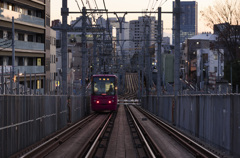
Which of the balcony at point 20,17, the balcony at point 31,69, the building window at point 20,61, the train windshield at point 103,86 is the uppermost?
the balcony at point 20,17

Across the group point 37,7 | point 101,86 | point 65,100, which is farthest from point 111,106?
point 37,7

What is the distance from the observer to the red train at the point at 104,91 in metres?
42.5

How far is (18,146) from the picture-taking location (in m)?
15.9

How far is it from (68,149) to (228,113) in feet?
20.5

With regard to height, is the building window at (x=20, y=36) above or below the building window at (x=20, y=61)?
above

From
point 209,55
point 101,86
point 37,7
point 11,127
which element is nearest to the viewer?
point 11,127

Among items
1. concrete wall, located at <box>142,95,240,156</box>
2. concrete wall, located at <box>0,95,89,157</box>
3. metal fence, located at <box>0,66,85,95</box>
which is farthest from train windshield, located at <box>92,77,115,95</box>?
concrete wall, located at <box>0,95,89,157</box>

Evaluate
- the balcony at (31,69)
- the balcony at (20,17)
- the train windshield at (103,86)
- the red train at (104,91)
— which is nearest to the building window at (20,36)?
→ the balcony at (20,17)

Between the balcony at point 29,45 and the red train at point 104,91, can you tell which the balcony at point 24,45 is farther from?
the red train at point 104,91

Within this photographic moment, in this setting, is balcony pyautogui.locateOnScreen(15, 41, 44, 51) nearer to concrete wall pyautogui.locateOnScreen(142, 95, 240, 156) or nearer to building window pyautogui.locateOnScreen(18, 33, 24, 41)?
building window pyautogui.locateOnScreen(18, 33, 24, 41)

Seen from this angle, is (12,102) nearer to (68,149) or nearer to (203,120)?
(68,149)

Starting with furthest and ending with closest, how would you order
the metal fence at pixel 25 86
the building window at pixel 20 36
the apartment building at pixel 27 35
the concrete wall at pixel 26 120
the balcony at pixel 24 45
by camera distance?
the building window at pixel 20 36, the apartment building at pixel 27 35, the balcony at pixel 24 45, the metal fence at pixel 25 86, the concrete wall at pixel 26 120

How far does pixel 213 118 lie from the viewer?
17828 mm

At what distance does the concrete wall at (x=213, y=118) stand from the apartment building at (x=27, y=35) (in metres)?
26.6
